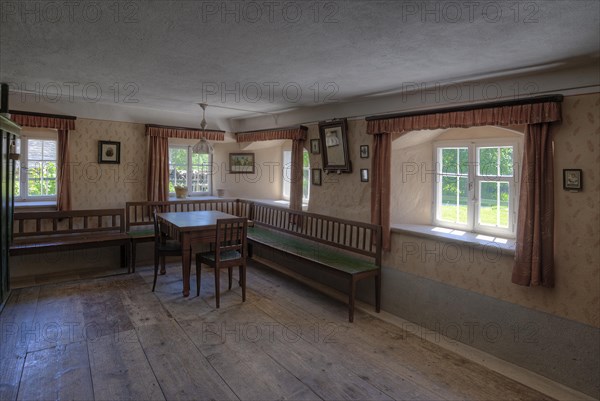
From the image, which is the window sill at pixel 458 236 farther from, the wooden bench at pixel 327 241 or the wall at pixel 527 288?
the wooden bench at pixel 327 241

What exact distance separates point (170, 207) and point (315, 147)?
2509mm

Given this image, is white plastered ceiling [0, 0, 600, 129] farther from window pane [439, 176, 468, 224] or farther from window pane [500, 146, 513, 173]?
window pane [439, 176, 468, 224]

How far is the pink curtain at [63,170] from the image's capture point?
186 inches

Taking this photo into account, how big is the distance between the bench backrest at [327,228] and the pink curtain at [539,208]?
4.63ft

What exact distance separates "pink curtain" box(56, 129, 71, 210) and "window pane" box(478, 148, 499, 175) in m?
5.02

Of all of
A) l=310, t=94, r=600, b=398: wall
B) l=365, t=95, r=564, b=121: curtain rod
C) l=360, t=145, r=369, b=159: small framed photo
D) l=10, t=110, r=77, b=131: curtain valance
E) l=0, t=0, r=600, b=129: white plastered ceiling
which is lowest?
l=310, t=94, r=600, b=398: wall

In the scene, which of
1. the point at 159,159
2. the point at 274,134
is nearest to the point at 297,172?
the point at 274,134

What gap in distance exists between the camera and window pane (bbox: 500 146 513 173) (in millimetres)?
3512

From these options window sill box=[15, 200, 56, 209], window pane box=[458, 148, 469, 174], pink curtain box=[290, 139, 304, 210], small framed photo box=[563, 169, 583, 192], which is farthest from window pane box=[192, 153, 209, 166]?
small framed photo box=[563, 169, 583, 192]

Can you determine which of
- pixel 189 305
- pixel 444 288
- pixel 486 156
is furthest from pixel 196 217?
pixel 486 156

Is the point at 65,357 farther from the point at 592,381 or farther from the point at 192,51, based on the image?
the point at 592,381

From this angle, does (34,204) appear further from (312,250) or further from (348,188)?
(348,188)

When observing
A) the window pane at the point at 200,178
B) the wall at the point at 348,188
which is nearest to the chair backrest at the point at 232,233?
the wall at the point at 348,188

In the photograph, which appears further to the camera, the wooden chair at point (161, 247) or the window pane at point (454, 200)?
the wooden chair at point (161, 247)
